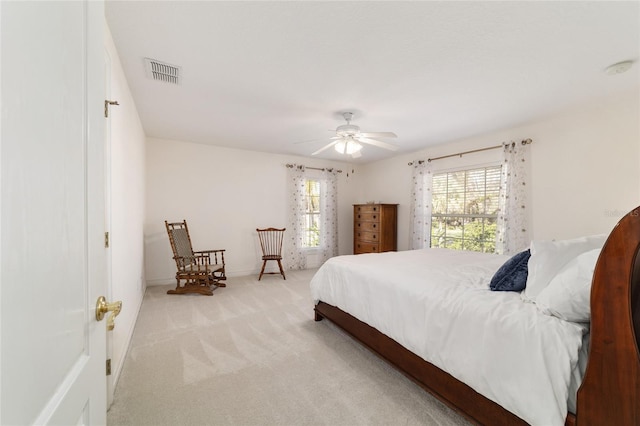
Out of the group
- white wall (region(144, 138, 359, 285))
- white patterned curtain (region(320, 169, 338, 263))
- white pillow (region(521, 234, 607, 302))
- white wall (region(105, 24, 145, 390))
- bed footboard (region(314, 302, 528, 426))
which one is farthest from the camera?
white patterned curtain (region(320, 169, 338, 263))

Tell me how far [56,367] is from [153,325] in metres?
2.74

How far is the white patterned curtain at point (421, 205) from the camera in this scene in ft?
15.8

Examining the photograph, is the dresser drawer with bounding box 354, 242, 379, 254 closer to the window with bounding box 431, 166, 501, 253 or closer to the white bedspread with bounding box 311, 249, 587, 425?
the window with bounding box 431, 166, 501, 253

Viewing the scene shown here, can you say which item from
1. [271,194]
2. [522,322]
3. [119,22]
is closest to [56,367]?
[522,322]

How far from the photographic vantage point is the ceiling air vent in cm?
213

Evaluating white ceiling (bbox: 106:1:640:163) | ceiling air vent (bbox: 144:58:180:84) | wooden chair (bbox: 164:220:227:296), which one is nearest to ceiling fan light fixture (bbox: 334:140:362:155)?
white ceiling (bbox: 106:1:640:163)

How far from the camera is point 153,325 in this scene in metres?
2.82

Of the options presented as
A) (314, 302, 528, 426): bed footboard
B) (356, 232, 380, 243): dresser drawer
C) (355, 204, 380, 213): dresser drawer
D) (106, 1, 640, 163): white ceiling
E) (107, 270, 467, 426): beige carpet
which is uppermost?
(106, 1, 640, 163): white ceiling

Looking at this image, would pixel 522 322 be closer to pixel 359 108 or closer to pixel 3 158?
pixel 3 158

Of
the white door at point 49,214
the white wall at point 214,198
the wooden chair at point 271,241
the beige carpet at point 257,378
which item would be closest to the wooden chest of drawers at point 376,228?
the white wall at point 214,198

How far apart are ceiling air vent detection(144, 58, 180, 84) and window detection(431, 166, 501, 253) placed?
4.09 m

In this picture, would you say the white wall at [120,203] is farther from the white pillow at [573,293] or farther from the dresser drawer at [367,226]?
the dresser drawer at [367,226]

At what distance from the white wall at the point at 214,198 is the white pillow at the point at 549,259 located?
14.2 feet

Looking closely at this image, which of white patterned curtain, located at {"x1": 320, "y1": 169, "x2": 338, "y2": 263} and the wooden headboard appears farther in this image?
white patterned curtain, located at {"x1": 320, "y1": 169, "x2": 338, "y2": 263}
